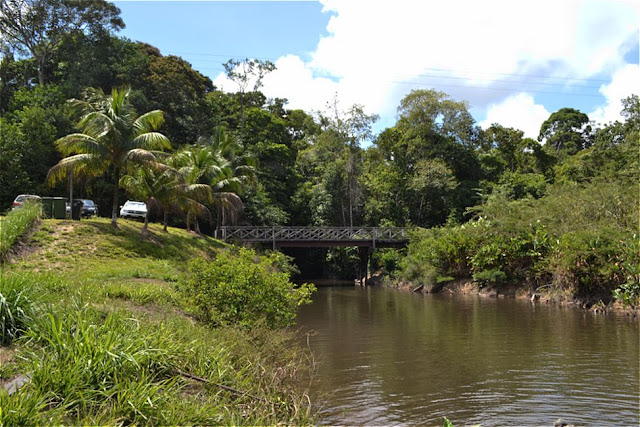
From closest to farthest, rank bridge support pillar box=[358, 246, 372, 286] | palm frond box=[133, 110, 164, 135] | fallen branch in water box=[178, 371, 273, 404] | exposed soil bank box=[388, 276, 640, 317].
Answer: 1. fallen branch in water box=[178, 371, 273, 404]
2. exposed soil bank box=[388, 276, 640, 317]
3. palm frond box=[133, 110, 164, 135]
4. bridge support pillar box=[358, 246, 372, 286]

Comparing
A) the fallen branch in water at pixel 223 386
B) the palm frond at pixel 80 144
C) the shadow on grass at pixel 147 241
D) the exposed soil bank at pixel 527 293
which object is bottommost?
the exposed soil bank at pixel 527 293

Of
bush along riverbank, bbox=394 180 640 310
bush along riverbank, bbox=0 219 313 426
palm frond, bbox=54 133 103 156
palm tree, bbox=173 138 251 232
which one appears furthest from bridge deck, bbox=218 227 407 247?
bush along riverbank, bbox=0 219 313 426

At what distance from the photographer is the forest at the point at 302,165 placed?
71.2 ft

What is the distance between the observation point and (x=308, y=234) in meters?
36.0

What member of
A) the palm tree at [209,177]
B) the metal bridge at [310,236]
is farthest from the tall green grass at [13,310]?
the metal bridge at [310,236]

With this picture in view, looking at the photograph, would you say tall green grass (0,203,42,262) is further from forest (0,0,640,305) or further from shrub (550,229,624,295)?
shrub (550,229,624,295)

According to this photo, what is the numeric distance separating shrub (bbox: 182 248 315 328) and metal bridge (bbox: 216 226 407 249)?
916 inches

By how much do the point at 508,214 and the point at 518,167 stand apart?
2466 cm

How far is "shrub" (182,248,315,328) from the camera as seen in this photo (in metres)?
9.20

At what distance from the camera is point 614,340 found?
13164 mm

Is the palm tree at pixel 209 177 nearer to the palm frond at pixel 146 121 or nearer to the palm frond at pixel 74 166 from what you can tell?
the palm frond at pixel 146 121

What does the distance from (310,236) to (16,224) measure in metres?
21.4

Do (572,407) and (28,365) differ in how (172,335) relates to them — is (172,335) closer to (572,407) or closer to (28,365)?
(28,365)

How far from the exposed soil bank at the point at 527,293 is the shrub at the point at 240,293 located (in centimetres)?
1413
